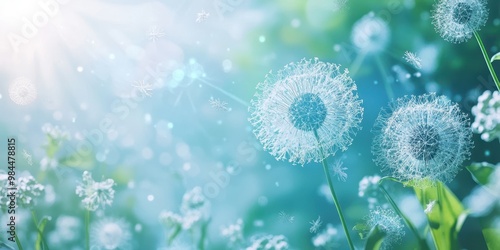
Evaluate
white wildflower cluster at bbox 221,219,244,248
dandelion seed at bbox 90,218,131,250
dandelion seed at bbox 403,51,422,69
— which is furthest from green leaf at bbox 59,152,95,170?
dandelion seed at bbox 403,51,422,69

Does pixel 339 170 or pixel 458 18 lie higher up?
pixel 458 18

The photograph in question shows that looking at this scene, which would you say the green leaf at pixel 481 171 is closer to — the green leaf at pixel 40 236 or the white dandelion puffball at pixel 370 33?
the white dandelion puffball at pixel 370 33

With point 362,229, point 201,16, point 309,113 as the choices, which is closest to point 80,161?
point 201,16

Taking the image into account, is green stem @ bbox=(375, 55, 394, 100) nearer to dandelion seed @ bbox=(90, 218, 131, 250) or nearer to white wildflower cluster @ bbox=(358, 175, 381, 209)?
white wildflower cluster @ bbox=(358, 175, 381, 209)

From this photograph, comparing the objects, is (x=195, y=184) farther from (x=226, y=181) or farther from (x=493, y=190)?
(x=493, y=190)

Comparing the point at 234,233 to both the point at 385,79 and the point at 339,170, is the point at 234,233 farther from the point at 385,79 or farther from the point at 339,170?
the point at 385,79

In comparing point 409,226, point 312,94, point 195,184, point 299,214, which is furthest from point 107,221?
point 409,226
